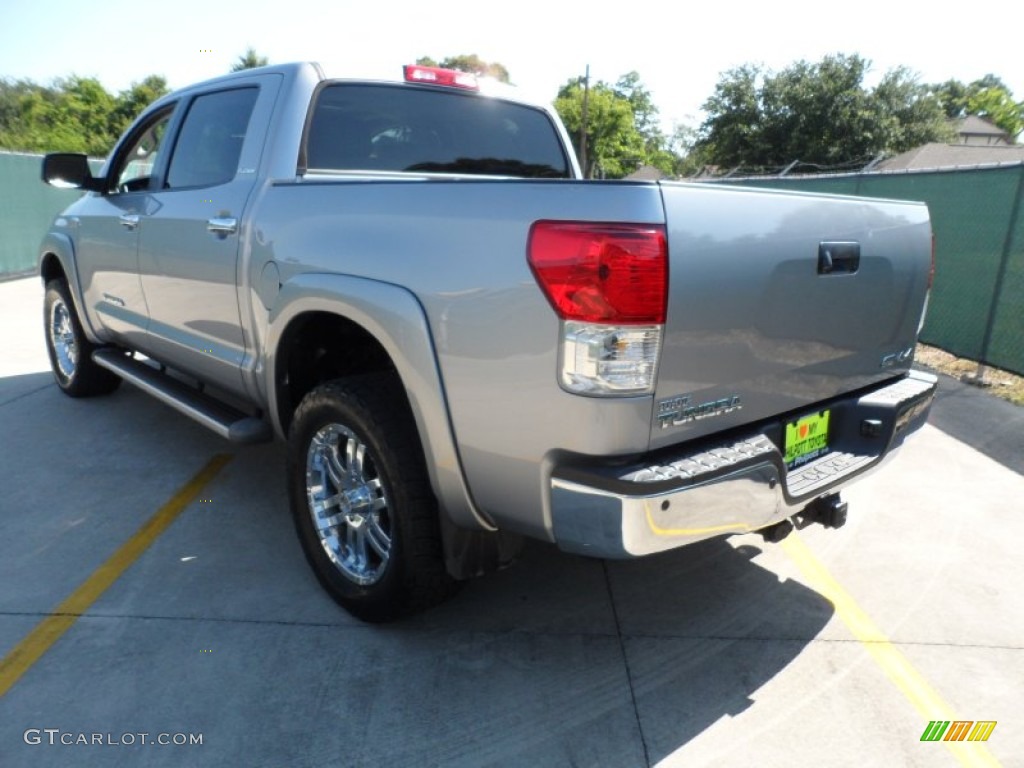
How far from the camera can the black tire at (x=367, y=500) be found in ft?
8.19

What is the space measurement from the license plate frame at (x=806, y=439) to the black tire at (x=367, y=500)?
1208 millimetres

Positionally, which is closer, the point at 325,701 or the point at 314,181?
the point at 325,701

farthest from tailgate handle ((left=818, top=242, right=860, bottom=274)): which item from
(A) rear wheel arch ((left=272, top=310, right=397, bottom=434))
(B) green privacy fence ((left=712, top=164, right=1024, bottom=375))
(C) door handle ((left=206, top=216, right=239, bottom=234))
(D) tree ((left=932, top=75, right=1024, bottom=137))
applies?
(D) tree ((left=932, top=75, right=1024, bottom=137))

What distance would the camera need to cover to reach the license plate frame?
2492 mm

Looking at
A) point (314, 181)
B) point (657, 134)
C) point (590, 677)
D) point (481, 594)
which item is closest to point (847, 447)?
point (590, 677)

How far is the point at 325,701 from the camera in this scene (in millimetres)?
2432

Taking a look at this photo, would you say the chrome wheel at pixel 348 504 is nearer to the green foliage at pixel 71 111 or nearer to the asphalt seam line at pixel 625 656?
the asphalt seam line at pixel 625 656

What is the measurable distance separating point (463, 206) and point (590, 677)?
1.64 m

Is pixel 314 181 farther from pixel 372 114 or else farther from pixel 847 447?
pixel 847 447

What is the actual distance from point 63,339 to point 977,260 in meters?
8.02

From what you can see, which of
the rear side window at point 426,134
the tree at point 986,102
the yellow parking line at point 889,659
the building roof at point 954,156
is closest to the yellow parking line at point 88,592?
the rear side window at point 426,134

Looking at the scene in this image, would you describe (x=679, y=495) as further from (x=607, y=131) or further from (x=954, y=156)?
(x=607, y=131)

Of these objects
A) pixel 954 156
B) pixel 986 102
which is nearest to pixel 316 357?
pixel 954 156

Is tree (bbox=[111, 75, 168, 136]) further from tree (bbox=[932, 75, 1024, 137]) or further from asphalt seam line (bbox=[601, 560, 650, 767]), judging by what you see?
tree (bbox=[932, 75, 1024, 137])
